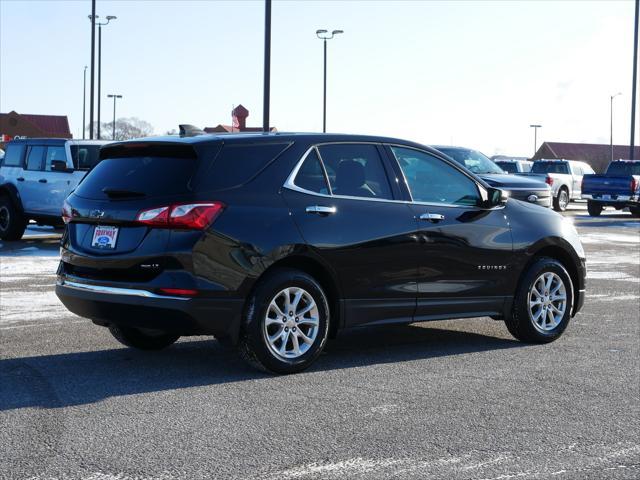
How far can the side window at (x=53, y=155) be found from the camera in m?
19.8

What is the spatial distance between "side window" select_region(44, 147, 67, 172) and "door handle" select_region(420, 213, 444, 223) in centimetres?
1299

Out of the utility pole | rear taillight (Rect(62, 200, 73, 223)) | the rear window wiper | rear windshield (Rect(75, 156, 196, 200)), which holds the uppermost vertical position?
the utility pole

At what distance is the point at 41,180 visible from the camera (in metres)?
19.7

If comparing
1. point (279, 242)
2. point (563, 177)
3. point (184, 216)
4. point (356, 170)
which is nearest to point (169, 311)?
point (184, 216)

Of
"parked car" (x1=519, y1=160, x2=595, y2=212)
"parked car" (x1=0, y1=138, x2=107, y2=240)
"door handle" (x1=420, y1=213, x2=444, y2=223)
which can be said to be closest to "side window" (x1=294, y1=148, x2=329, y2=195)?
"door handle" (x1=420, y1=213, x2=444, y2=223)

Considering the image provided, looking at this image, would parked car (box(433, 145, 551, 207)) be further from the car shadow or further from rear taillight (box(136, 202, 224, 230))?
rear taillight (box(136, 202, 224, 230))

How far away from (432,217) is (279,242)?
1527mm

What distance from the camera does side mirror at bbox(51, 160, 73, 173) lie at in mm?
19438

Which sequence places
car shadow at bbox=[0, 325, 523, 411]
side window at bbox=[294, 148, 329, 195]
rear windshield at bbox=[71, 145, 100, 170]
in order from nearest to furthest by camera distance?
car shadow at bbox=[0, 325, 523, 411]
side window at bbox=[294, 148, 329, 195]
rear windshield at bbox=[71, 145, 100, 170]

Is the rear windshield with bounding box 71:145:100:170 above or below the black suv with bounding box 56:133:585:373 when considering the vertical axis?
above

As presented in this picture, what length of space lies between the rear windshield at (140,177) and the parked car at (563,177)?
97.0 feet

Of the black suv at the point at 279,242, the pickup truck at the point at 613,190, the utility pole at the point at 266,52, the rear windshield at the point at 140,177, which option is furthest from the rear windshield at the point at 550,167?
the rear windshield at the point at 140,177

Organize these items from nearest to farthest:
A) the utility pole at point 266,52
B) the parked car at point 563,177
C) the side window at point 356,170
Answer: the side window at point 356,170 → the utility pole at point 266,52 → the parked car at point 563,177

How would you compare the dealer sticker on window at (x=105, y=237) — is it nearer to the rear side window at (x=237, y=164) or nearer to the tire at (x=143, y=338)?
the rear side window at (x=237, y=164)
